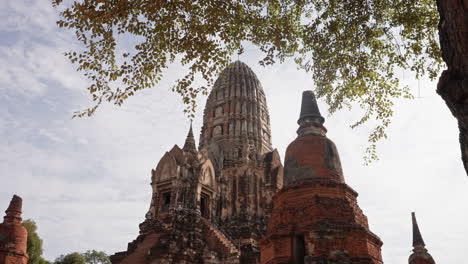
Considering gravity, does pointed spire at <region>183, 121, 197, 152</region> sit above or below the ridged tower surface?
below

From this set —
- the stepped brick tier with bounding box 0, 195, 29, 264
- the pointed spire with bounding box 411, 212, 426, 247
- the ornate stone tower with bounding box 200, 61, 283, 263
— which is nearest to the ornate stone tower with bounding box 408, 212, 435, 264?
the pointed spire with bounding box 411, 212, 426, 247

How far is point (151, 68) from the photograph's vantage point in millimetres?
7578

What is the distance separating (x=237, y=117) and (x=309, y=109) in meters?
21.7

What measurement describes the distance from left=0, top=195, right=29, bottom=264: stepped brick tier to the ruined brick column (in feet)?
24.5

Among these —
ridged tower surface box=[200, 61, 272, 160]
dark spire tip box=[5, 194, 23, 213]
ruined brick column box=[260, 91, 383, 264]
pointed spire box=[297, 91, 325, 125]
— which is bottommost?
ruined brick column box=[260, 91, 383, 264]

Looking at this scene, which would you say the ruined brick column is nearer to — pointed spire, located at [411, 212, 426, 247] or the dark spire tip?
the dark spire tip

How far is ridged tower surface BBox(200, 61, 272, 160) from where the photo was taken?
97.9 ft

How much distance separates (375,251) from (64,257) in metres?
38.0

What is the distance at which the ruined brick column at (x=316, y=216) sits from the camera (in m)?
6.99

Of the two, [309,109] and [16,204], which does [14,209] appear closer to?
[16,204]

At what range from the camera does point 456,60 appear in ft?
10.3

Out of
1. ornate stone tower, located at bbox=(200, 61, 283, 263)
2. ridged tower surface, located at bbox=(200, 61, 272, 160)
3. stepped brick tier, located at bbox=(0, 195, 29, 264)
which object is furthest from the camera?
ridged tower surface, located at bbox=(200, 61, 272, 160)

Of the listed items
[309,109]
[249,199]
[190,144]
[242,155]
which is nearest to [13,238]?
[309,109]

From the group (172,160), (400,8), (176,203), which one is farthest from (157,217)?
(400,8)
